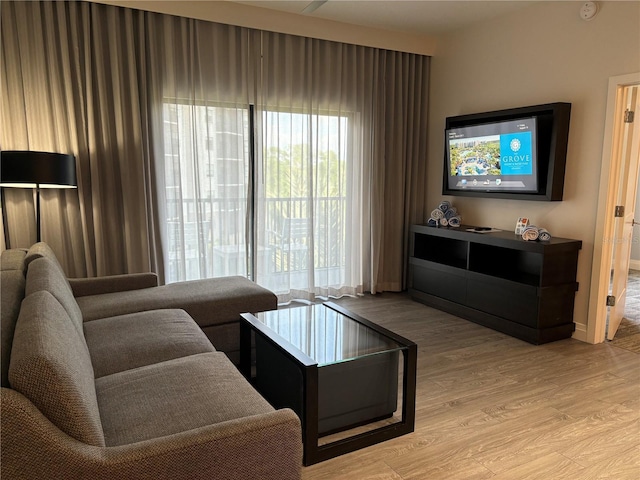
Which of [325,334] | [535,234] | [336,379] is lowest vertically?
[336,379]

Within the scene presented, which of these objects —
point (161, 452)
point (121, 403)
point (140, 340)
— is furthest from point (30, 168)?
point (161, 452)

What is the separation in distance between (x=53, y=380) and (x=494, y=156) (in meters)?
3.96

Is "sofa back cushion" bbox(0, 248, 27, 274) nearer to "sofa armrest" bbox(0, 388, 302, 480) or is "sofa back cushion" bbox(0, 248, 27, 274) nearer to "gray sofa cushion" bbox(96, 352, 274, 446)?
"gray sofa cushion" bbox(96, 352, 274, 446)

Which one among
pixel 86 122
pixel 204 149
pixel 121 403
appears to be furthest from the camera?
pixel 204 149

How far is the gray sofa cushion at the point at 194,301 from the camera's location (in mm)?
2840

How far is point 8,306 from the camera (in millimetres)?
1732

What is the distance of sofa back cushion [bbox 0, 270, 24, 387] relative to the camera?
1.27 meters

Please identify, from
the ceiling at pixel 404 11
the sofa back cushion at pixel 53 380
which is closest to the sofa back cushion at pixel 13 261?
the sofa back cushion at pixel 53 380

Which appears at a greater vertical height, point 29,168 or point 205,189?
point 29,168

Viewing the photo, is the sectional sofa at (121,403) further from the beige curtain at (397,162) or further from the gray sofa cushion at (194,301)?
the beige curtain at (397,162)

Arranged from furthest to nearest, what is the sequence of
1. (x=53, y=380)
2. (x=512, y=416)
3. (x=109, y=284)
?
(x=109, y=284) < (x=512, y=416) < (x=53, y=380)

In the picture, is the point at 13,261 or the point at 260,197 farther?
the point at 260,197

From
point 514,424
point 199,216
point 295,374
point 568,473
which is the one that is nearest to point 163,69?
point 199,216

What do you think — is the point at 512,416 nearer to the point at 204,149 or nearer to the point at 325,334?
the point at 325,334
